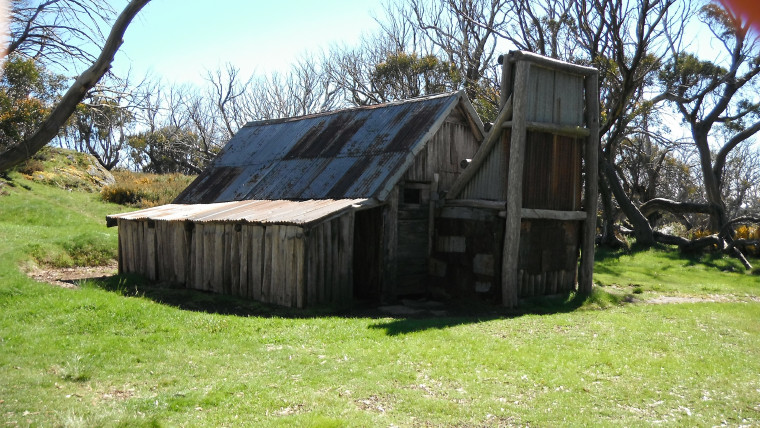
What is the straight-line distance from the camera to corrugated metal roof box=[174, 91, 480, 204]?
15.0m

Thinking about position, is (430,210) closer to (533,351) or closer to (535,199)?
(535,199)

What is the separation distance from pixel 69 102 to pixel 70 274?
42.5 ft

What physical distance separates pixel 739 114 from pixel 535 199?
20.4 m

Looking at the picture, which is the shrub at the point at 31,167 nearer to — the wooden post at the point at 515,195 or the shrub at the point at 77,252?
the shrub at the point at 77,252

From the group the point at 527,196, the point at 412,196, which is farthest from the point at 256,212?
the point at 527,196

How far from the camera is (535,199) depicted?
14.0 m

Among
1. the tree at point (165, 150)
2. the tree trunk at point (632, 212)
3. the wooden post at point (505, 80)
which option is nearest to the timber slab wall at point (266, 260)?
the wooden post at point (505, 80)

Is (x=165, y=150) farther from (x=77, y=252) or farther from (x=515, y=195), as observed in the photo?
(x=515, y=195)

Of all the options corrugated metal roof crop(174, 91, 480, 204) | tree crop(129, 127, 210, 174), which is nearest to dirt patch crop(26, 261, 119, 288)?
corrugated metal roof crop(174, 91, 480, 204)

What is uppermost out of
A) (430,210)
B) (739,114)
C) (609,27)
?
(609,27)

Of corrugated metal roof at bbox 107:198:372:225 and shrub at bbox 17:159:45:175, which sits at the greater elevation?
shrub at bbox 17:159:45:175

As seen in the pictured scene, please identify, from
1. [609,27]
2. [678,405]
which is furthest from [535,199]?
[609,27]

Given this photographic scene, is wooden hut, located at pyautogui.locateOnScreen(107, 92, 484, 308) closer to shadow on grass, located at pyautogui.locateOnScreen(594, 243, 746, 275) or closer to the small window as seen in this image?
the small window

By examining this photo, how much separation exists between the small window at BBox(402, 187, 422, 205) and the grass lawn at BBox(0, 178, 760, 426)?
12.0 feet
